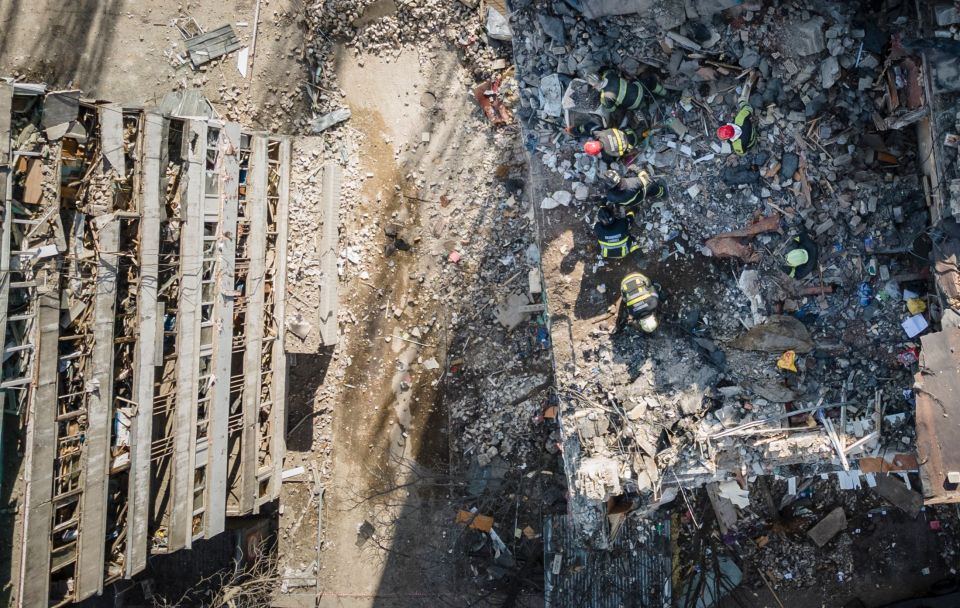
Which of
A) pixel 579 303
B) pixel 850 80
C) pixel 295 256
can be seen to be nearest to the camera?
pixel 850 80

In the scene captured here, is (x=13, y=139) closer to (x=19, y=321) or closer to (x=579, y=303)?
(x=19, y=321)

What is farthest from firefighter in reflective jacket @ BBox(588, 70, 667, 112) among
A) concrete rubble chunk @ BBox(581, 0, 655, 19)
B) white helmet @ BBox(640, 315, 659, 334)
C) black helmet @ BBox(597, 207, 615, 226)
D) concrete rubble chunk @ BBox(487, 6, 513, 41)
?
white helmet @ BBox(640, 315, 659, 334)

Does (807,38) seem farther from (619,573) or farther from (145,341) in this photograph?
(145,341)

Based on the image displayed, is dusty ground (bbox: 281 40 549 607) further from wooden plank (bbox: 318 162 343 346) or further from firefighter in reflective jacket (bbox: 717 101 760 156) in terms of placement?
firefighter in reflective jacket (bbox: 717 101 760 156)

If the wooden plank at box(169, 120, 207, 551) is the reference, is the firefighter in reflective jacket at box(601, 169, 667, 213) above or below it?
above

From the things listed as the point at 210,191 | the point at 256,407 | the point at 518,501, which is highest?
the point at 210,191

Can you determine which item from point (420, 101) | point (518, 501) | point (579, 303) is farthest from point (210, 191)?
point (518, 501)
